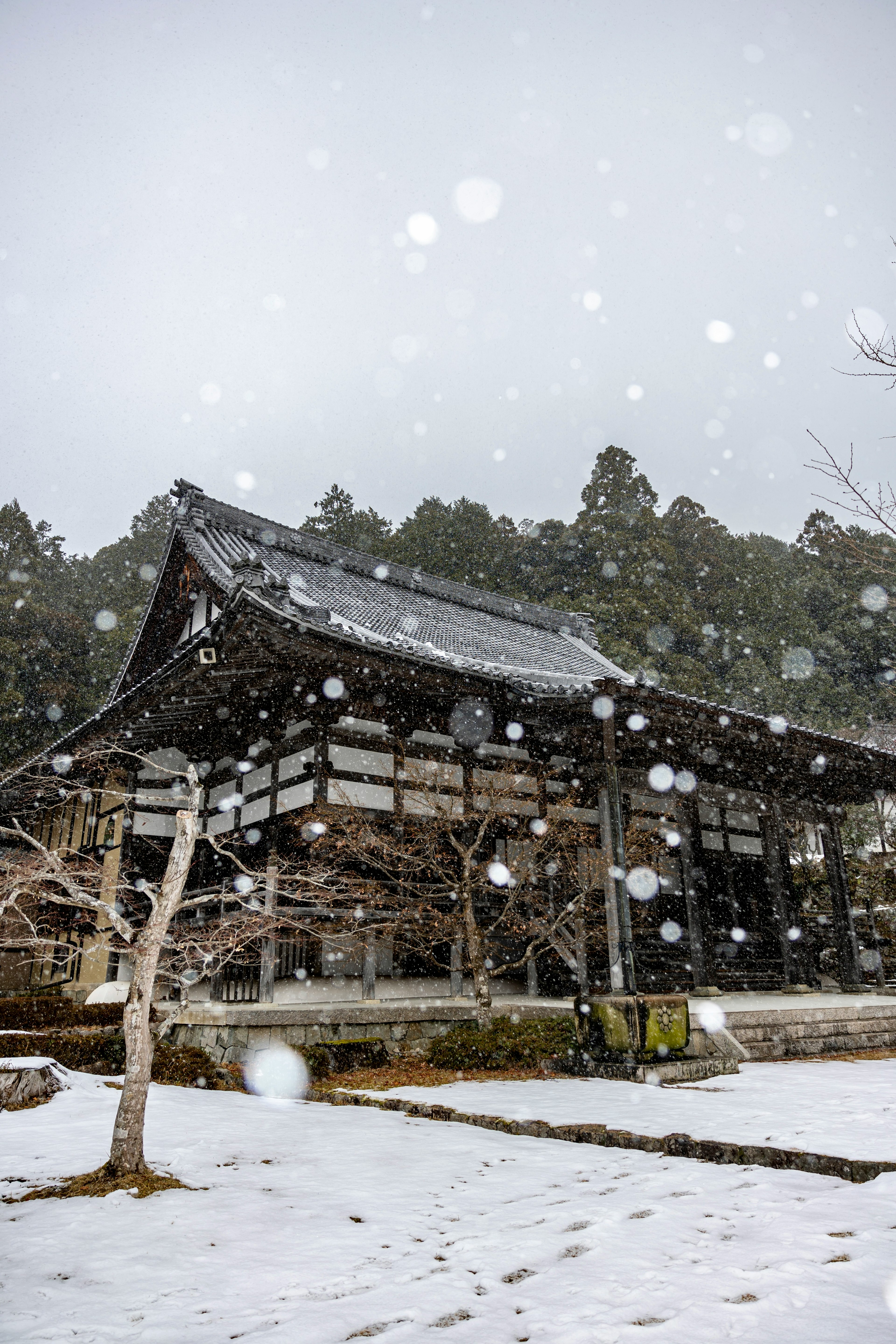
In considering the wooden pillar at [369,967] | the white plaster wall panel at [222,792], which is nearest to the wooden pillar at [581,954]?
the wooden pillar at [369,967]

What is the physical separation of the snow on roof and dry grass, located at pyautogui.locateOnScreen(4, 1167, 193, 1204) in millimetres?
6846

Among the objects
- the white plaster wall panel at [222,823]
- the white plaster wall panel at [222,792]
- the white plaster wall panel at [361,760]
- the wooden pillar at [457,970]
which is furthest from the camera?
the white plaster wall panel at [222,792]

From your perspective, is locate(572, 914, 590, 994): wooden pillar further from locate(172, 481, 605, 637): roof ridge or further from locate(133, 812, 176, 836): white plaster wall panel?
locate(172, 481, 605, 637): roof ridge

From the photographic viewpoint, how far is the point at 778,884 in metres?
14.0

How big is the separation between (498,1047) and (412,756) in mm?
3870

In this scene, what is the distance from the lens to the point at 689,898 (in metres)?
12.7

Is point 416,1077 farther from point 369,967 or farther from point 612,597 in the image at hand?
point 612,597

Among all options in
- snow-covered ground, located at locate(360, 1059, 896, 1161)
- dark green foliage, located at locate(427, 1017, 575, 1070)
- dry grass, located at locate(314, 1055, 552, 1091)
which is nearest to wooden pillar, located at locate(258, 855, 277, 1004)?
dry grass, located at locate(314, 1055, 552, 1091)

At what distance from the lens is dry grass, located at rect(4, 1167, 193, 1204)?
4219 millimetres

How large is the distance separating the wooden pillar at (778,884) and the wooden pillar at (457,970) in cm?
625

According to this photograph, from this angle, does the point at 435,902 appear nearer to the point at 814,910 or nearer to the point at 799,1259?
the point at 799,1259

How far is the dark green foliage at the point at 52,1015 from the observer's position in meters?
12.4

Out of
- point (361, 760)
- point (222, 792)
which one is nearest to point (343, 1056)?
point (361, 760)

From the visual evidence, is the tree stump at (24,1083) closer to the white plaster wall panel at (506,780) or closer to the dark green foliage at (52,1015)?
the dark green foliage at (52,1015)
